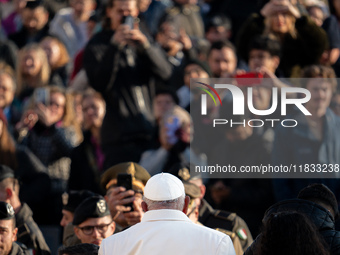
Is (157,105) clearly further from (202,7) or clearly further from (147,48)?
(202,7)

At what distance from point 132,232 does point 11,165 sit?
4555mm

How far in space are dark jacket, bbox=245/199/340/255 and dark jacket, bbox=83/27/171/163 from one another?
14.7 feet

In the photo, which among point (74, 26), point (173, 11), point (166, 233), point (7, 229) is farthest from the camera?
point (74, 26)

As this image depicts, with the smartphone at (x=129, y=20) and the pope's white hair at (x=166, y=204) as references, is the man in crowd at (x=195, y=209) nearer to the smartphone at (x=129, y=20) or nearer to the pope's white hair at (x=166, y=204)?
the pope's white hair at (x=166, y=204)

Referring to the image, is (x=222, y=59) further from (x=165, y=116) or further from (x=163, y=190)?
(x=163, y=190)

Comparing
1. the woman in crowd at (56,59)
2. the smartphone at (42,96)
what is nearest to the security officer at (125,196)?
the smartphone at (42,96)

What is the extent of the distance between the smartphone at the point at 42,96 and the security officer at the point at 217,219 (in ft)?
10.7

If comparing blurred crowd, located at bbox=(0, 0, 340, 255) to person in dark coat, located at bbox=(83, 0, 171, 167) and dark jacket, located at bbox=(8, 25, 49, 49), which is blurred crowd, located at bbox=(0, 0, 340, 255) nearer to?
person in dark coat, located at bbox=(83, 0, 171, 167)

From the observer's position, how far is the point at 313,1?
1105 cm

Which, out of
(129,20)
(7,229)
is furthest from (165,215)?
(129,20)

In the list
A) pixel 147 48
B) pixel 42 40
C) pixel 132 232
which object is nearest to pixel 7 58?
pixel 42 40

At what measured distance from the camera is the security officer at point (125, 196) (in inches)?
269

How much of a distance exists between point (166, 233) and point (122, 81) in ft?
15.5

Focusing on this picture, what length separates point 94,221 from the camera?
6.54m
